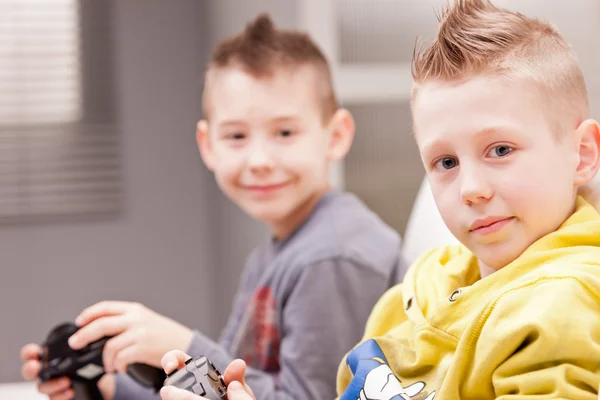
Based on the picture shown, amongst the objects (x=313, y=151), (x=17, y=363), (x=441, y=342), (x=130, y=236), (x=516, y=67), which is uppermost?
(x=516, y=67)

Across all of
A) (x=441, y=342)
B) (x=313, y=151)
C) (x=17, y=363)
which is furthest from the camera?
(x=17, y=363)

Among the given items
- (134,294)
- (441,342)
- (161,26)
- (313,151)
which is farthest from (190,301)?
(441,342)

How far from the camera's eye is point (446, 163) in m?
0.68

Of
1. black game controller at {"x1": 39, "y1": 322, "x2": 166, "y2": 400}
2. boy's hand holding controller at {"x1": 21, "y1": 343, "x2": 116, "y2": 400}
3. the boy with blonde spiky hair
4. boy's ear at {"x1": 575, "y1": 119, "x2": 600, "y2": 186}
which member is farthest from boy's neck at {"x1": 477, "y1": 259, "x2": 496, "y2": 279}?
boy's hand holding controller at {"x1": 21, "y1": 343, "x2": 116, "y2": 400}

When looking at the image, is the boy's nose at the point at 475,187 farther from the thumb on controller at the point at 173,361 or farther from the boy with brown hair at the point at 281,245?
the boy with brown hair at the point at 281,245

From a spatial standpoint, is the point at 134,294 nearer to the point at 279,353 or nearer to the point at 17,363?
the point at 17,363

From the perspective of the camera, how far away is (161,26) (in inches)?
115

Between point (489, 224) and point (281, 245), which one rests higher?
point (489, 224)

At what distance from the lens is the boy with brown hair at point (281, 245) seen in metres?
1.01

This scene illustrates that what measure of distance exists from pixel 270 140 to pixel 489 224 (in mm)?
549

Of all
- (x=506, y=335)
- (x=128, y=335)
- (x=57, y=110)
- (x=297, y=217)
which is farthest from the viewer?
(x=57, y=110)

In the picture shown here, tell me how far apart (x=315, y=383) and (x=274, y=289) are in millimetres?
153

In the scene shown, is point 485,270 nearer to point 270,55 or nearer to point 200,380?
point 200,380

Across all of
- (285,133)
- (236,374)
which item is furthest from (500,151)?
(285,133)
